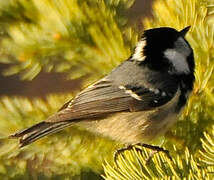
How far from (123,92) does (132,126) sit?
0.31ft

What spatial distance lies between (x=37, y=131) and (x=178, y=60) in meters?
0.42

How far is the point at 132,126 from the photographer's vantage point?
1128 millimetres

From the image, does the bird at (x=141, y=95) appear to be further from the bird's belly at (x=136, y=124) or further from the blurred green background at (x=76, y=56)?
the blurred green background at (x=76, y=56)

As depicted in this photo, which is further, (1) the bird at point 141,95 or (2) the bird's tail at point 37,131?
(1) the bird at point 141,95

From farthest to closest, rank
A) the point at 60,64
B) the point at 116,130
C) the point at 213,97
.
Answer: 1. the point at 116,130
2. the point at 60,64
3. the point at 213,97

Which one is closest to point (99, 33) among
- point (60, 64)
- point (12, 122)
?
point (60, 64)

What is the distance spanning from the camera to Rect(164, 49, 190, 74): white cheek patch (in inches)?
43.5

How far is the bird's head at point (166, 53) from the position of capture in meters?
1.01

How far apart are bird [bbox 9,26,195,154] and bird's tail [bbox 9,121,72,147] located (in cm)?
4

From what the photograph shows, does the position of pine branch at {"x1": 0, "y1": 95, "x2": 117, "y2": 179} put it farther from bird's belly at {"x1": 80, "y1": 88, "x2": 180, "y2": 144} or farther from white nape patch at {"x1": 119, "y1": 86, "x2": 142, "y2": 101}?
white nape patch at {"x1": 119, "y1": 86, "x2": 142, "y2": 101}

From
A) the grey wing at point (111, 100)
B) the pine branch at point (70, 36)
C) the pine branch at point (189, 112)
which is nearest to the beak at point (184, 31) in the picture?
the pine branch at point (189, 112)

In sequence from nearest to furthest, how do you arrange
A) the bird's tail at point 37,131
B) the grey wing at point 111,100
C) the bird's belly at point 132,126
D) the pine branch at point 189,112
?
the pine branch at point 189,112 → the bird's tail at point 37,131 → the bird's belly at point 132,126 → the grey wing at point 111,100

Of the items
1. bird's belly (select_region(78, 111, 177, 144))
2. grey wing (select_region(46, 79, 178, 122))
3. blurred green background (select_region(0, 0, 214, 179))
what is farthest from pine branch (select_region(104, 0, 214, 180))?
grey wing (select_region(46, 79, 178, 122))

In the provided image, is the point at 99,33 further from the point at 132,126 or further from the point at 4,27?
the point at 132,126
